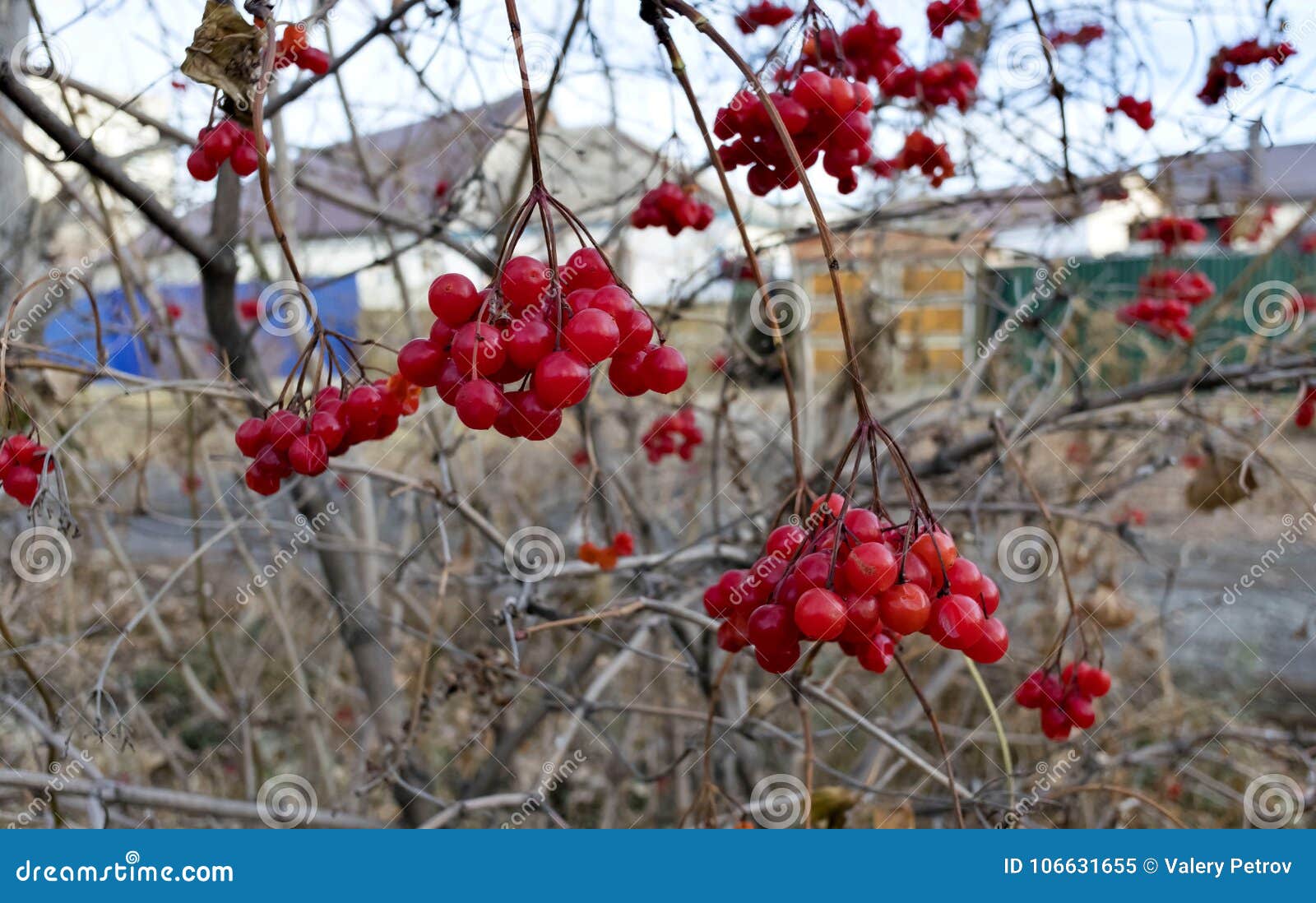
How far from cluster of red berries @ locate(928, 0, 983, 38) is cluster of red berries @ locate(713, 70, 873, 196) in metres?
0.93

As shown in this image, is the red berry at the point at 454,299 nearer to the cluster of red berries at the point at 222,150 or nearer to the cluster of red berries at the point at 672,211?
the cluster of red berries at the point at 222,150

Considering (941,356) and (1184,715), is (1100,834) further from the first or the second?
(941,356)

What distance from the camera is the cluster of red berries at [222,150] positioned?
49.2 inches

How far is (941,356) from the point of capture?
705 centimetres

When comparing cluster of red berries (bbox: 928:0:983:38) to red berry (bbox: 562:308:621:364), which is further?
cluster of red berries (bbox: 928:0:983:38)

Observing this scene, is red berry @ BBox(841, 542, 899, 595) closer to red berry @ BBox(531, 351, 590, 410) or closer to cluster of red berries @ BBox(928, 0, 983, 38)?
red berry @ BBox(531, 351, 590, 410)

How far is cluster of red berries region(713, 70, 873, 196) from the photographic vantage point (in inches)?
48.0

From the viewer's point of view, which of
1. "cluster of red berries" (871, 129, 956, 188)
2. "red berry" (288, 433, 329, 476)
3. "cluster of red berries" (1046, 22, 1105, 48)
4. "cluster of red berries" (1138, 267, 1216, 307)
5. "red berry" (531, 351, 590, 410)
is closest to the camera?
"red berry" (531, 351, 590, 410)

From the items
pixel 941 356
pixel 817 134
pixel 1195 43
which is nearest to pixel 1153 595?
pixel 941 356

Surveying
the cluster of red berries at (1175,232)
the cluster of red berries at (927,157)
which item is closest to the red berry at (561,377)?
the cluster of red berries at (927,157)

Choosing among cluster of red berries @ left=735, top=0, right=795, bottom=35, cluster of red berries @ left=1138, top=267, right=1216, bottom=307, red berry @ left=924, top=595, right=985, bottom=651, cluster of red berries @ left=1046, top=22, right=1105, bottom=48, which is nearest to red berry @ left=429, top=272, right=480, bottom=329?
red berry @ left=924, top=595, right=985, bottom=651

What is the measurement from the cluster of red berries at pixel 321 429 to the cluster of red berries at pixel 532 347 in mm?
253

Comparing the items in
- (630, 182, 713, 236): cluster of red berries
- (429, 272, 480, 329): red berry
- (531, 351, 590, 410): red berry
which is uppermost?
(630, 182, 713, 236): cluster of red berries

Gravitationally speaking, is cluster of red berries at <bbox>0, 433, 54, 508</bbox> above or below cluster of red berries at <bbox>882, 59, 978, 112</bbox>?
below
